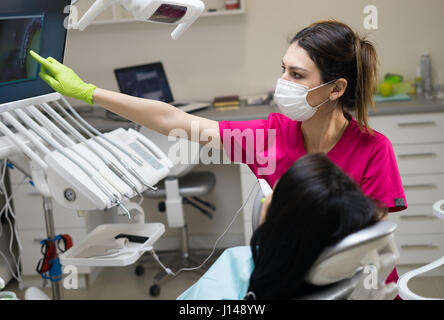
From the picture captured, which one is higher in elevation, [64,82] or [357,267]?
A: [64,82]

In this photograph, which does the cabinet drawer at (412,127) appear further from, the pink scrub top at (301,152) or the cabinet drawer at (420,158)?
the pink scrub top at (301,152)

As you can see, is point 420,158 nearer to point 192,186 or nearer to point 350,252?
point 192,186

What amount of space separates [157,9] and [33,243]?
6.68 ft

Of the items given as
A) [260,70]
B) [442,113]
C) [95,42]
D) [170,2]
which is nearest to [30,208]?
[95,42]

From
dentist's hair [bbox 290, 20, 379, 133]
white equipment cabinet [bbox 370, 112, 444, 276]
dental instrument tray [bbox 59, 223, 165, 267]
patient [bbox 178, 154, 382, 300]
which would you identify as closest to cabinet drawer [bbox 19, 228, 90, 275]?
dental instrument tray [bbox 59, 223, 165, 267]

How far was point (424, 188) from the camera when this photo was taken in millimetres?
2801

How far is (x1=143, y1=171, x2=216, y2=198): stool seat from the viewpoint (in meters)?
2.88

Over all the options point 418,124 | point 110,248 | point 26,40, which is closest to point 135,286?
point 110,248

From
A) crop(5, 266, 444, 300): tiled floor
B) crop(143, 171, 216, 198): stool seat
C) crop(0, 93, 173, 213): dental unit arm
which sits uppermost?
crop(0, 93, 173, 213): dental unit arm

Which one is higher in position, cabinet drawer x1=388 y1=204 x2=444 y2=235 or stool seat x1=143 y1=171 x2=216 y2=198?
stool seat x1=143 y1=171 x2=216 y2=198

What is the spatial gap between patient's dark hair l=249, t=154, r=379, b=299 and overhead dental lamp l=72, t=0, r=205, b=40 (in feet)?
2.06

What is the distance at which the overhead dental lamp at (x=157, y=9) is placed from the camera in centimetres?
134

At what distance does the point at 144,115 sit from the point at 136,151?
15 cm

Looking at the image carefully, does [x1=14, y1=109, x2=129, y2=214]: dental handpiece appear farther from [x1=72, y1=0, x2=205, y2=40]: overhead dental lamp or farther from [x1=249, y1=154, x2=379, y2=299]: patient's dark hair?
[x1=249, y1=154, x2=379, y2=299]: patient's dark hair
